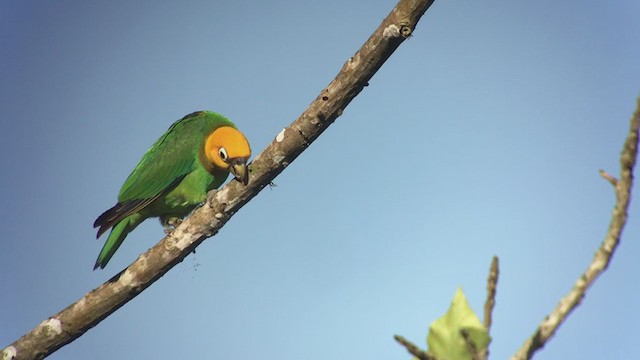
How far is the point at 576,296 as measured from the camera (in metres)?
1.21

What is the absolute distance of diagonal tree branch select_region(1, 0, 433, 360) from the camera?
397 cm

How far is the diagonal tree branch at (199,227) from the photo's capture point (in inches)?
156

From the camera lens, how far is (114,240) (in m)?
6.60

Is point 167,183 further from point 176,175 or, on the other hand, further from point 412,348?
point 412,348

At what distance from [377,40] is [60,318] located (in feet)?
10.4

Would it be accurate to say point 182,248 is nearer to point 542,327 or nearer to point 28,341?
point 28,341

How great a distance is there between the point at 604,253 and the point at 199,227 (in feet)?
12.7

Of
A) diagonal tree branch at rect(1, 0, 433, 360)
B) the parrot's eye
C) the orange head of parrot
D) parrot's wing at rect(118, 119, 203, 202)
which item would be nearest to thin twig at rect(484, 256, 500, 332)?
diagonal tree branch at rect(1, 0, 433, 360)

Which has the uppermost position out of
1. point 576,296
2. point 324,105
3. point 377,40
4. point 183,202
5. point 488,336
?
point 377,40

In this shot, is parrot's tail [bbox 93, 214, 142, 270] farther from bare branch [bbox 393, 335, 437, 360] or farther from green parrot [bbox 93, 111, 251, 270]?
bare branch [bbox 393, 335, 437, 360]

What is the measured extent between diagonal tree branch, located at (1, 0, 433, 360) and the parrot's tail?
1647 millimetres

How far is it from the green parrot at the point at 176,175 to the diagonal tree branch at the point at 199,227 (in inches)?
60.8

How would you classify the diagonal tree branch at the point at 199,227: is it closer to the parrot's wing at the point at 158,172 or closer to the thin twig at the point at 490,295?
the parrot's wing at the point at 158,172

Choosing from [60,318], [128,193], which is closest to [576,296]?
[60,318]
